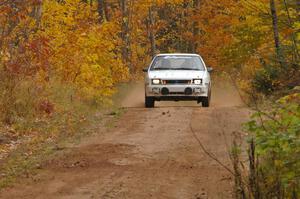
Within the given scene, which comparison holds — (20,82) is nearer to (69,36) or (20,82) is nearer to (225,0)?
(69,36)

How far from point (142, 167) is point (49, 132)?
4024 millimetres

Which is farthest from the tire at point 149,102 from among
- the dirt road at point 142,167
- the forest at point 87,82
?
the dirt road at point 142,167

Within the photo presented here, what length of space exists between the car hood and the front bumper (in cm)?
25

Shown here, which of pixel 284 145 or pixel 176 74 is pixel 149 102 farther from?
pixel 284 145

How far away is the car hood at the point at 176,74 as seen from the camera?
17781mm

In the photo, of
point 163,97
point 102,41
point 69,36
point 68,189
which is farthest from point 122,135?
point 102,41

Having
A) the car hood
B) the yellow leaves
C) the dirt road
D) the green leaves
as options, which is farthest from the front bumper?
the green leaves

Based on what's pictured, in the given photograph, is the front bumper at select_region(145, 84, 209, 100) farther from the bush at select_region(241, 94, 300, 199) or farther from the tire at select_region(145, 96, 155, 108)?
the bush at select_region(241, 94, 300, 199)

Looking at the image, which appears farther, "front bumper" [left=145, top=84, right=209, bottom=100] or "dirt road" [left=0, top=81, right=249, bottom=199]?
"front bumper" [left=145, top=84, right=209, bottom=100]

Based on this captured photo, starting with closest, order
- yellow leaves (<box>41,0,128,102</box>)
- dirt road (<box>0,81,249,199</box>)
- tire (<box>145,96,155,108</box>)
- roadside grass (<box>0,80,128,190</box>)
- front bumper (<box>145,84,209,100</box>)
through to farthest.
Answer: dirt road (<box>0,81,249,199</box>), roadside grass (<box>0,80,128,190</box>), front bumper (<box>145,84,209,100</box>), tire (<box>145,96,155,108</box>), yellow leaves (<box>41,0,128,102</box>)

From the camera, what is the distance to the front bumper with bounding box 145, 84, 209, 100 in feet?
58.2

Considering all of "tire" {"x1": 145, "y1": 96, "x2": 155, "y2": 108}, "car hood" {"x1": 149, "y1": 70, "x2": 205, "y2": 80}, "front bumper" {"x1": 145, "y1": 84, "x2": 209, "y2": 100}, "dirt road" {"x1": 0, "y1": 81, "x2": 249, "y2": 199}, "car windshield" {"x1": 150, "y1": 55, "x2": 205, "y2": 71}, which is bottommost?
"dirt road" {"x1": 0, "y1": 81, "x2": 249, "y2": 199}

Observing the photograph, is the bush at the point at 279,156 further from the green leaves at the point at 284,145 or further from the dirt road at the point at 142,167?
the dirt road at the point at 142,167

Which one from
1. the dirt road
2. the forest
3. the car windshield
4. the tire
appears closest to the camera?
the forest
